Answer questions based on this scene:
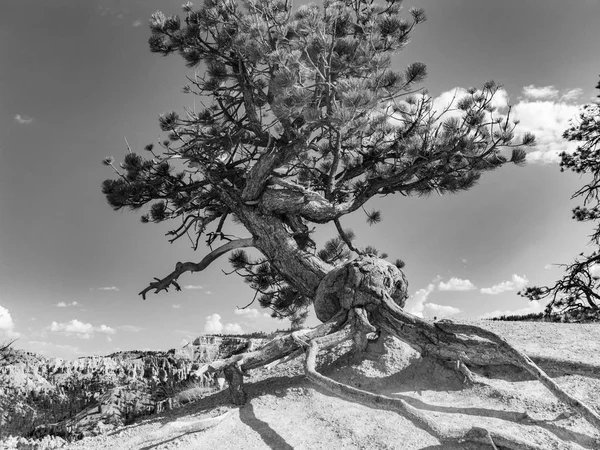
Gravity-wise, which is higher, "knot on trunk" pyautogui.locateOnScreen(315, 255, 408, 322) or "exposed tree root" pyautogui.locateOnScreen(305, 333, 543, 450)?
"knot on trunk" pyautogui.locateOnScreen(315, 255, 408, 322)

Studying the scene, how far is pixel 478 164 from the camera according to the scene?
25.4 ft

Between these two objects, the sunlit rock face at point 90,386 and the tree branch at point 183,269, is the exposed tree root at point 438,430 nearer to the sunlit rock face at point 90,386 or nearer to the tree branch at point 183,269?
the sunlit rock face at point 90,386

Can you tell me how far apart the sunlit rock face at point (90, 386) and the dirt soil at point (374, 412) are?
123 cm

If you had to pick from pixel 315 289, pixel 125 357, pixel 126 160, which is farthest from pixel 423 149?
pixel 125 357

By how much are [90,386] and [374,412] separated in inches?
207

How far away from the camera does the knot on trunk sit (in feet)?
17.8

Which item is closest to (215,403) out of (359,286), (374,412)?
(374,412)

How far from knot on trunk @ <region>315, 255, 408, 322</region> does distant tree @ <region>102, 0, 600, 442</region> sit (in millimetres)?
16

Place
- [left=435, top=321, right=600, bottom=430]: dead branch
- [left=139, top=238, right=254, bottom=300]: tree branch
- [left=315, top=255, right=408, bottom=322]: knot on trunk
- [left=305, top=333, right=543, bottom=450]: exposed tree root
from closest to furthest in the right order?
A: [left=305, top=333, right=543, bottom=450]: exposed tree root
[left=435, top=321, right=600, bottom=430]: dead branch
[left=315, top=255, right=408, bottom=322]: knot on trunk
[left=139, top=238, right=254, bottom=300]: tree branch

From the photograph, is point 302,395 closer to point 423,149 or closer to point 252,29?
point 423,149

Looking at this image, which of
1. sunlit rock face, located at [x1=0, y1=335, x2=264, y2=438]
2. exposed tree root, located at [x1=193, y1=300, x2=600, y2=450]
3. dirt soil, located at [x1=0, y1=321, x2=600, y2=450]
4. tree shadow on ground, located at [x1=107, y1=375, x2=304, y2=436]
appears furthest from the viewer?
sunlit rock face, located at [x1=0, y1=335, x2=264, y2=438]

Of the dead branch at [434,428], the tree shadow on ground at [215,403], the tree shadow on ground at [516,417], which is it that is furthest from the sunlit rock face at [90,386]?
the tree shadow on ground at [516,417]

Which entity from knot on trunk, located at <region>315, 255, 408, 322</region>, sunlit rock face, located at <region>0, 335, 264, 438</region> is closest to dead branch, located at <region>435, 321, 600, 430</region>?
knot on trunk, located at <region>315, 255, 408, 322</region>

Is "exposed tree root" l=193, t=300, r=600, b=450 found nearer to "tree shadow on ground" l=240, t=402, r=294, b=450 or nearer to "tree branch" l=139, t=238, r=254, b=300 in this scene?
"tree shadow on ground" l=240, t=402, r=294, b=450
